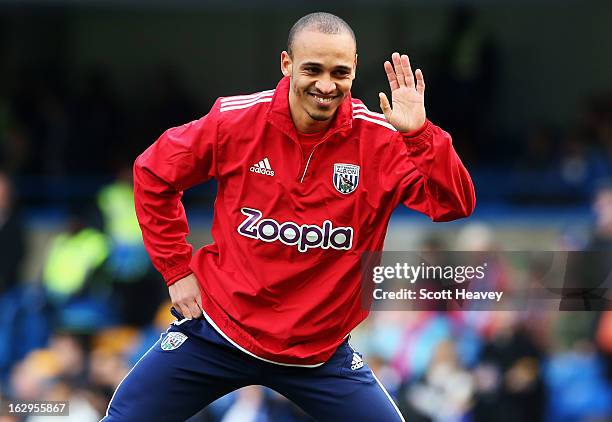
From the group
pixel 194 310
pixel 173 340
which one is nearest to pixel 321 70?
pixel 194 310

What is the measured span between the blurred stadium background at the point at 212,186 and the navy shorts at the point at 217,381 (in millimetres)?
2090

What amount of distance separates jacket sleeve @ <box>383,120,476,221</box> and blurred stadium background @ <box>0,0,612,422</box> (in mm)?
2969

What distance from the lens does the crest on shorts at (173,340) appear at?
5309 millimetres

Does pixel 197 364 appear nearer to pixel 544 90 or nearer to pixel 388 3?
pixel 388 3

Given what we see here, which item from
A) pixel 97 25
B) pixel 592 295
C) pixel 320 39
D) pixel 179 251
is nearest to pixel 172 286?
pixel 179 251

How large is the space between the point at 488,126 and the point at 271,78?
2839mm

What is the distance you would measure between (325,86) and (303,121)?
0.22 metres

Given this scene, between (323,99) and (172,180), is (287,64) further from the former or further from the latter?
(172,180)

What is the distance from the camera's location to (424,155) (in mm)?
4883

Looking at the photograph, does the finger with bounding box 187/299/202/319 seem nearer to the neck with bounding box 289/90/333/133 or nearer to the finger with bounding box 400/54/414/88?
the neck with bounding box 289/90/333/133

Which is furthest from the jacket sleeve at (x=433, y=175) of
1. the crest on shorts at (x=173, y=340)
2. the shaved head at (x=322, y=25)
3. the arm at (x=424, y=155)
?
the crest on shorts at (x=173, y=340)

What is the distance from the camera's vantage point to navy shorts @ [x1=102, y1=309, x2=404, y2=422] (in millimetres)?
5250

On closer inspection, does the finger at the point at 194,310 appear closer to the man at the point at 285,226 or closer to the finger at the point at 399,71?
the man at the point at 285,226

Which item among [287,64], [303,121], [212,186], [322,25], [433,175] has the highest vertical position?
[322,25]
